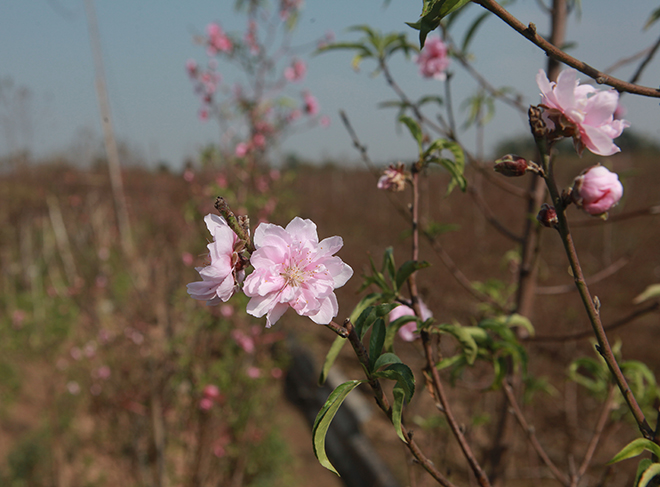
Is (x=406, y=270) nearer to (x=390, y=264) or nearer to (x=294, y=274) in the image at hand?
(x=390, y=264)

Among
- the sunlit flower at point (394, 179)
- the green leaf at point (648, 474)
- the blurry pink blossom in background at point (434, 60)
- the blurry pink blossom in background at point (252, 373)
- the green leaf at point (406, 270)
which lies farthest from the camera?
the blurry pink blossom in background at point (252, 373)

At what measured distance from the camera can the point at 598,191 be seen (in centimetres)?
57

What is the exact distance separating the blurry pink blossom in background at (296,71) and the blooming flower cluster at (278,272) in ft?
14.6

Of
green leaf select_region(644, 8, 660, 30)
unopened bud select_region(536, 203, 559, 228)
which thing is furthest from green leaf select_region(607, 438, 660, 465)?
green leaf select_region(644, 8, 660, 30)

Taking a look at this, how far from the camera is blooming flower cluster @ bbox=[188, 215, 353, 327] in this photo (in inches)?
23.5

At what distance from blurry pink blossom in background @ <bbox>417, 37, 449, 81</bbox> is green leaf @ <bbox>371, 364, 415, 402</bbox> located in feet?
4.67

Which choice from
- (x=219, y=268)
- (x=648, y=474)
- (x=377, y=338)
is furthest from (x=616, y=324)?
(x=219, y=268)

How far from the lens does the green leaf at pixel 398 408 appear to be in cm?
58

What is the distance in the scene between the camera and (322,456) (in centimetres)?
58

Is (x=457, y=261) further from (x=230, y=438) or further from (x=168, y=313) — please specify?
(x=168, y=313)

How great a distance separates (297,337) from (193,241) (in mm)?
1967

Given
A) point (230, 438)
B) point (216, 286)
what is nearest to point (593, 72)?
point (216, 286)

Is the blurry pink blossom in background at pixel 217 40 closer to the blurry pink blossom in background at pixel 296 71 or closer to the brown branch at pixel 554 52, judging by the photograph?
the blurry pink blossom in background at pixel 296 71

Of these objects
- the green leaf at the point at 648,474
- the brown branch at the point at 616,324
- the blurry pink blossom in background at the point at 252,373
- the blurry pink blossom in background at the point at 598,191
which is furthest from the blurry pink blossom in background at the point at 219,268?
the blurry pink blossom in background at the point at 252,373
